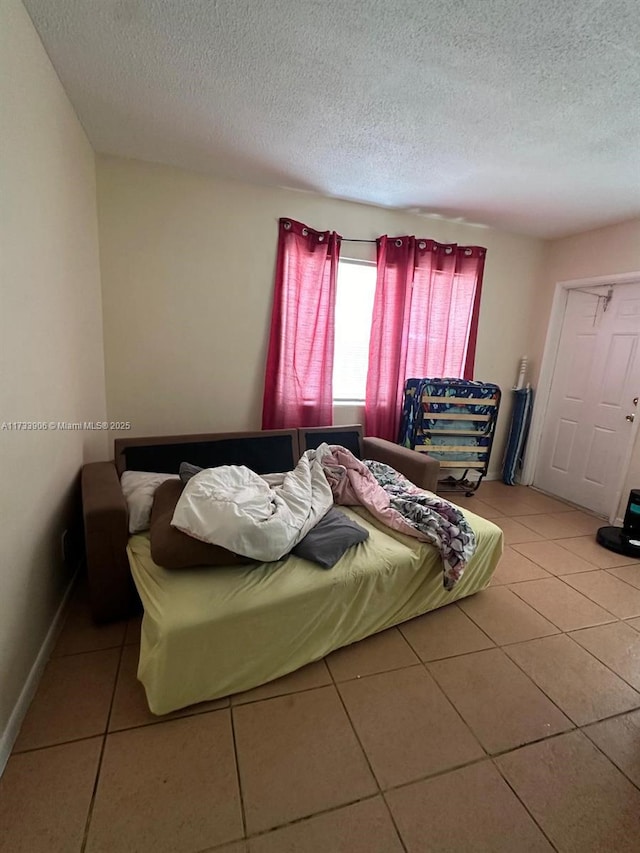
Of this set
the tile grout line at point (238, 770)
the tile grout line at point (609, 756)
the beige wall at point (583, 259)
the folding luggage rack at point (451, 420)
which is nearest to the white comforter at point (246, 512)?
the tile grout line at point (238, 770)

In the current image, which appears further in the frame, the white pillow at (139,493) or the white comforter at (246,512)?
the white pillow at (139,493)

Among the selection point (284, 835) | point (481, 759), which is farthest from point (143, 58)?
point (481, 759)

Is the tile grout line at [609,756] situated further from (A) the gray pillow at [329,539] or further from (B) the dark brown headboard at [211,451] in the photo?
(B) the dark brown headboard at [211,451]

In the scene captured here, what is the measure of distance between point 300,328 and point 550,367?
2.62 metres

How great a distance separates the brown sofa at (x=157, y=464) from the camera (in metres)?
1.58

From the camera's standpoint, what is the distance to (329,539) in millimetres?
1665

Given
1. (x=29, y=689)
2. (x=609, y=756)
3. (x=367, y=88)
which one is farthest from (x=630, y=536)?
(x=29, y=689)

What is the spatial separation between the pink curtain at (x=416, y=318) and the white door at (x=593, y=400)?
100 cm

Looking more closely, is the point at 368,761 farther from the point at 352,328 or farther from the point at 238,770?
the point at 352,328

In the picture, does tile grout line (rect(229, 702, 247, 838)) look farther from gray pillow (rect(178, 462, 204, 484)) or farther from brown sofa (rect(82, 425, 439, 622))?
gray pillow (rect(178, 462, 204, 484))

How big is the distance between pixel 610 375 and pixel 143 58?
3.85 m

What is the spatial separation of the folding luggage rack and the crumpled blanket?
715mm

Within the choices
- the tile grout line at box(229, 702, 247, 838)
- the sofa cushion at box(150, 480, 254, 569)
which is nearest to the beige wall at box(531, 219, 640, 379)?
the sofa cushion at box(150, 480, 254, 569)

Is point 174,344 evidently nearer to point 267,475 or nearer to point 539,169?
point 267,475
